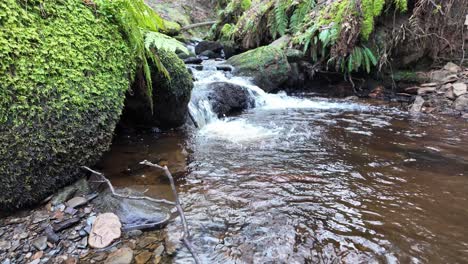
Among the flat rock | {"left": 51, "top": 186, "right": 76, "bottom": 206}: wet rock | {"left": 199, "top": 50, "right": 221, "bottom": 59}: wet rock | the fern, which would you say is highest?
{"left": 199, "top": 50, "right": 221, "bottom": 59}: wet rock

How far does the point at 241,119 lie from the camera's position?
6070mm

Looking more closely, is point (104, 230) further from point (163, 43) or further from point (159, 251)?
point (163, 43)

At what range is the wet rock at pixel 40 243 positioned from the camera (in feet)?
6.62

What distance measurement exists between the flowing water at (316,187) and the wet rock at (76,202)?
462 millimetres

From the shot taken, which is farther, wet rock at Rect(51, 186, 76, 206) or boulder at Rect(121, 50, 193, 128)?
boulder at Rect(121, 50, 193, 128)

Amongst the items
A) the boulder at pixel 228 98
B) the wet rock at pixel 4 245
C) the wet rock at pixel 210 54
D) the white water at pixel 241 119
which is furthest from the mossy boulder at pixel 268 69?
Result: the wet rock at pixel 4 245

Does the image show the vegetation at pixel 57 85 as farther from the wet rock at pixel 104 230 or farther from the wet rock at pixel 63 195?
the wet rock at pixel 104 230

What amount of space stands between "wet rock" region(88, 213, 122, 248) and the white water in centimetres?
244

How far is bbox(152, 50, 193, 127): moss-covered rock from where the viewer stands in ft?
14.3

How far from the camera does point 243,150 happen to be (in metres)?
4.02

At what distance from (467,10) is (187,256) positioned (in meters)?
8.48

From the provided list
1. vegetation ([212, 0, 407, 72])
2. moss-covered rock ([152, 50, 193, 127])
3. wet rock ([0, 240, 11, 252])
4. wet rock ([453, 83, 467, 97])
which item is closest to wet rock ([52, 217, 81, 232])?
wet rock ([0, 240, 11, 252])

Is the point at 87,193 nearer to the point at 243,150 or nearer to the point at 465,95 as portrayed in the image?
the point at 243,150

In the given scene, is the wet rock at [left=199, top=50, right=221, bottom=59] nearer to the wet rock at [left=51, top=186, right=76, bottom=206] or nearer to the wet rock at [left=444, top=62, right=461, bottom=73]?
the wet rock at [left=444, top=62, right=461, bottom=73]
